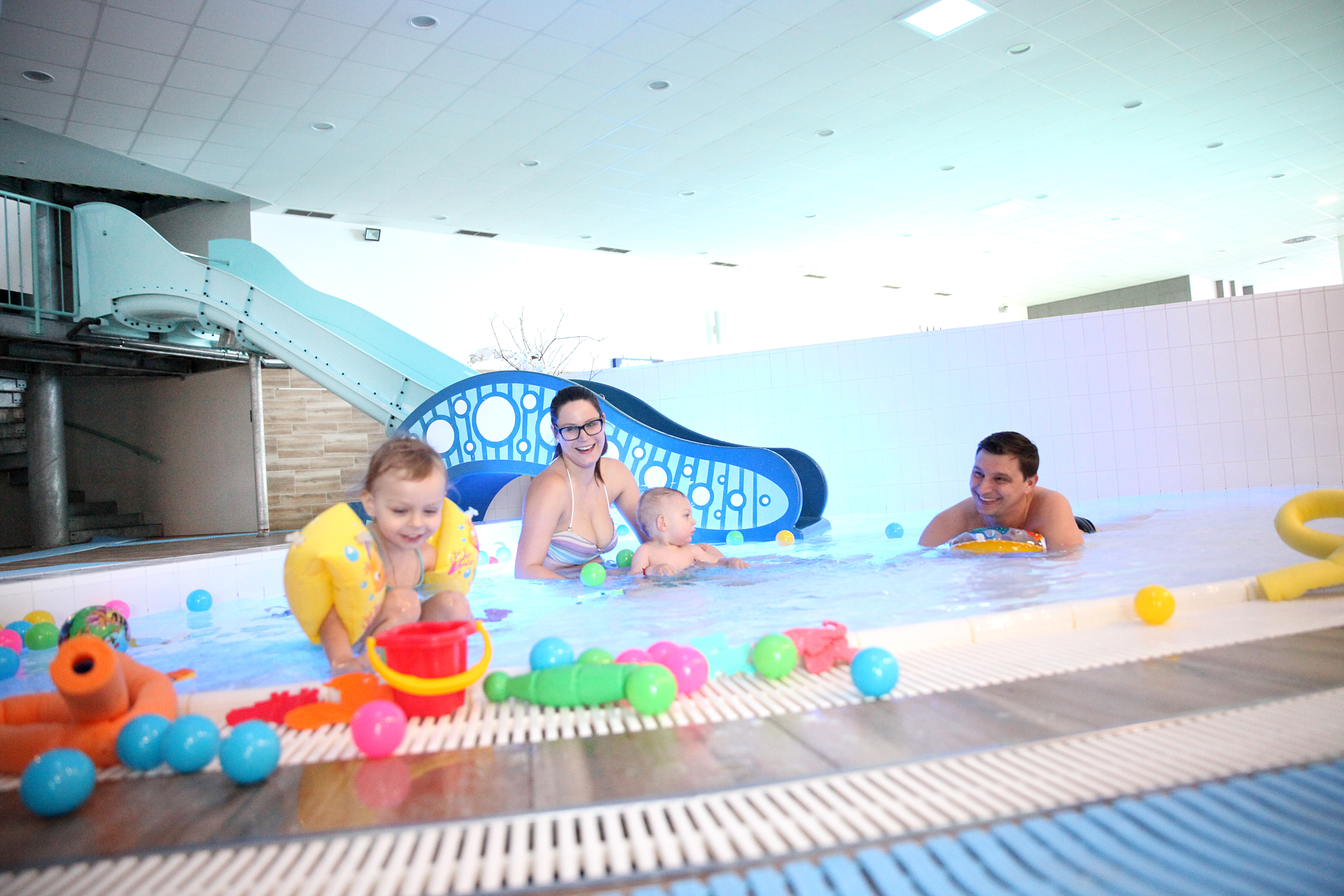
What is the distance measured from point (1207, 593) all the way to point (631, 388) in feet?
18.1

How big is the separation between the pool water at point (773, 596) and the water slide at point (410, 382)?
53 cm

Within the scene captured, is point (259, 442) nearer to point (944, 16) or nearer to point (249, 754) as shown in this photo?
point (944, 16)

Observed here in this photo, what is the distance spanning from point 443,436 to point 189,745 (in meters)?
Answer: 3.81

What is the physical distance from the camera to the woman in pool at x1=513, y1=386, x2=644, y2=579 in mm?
3752

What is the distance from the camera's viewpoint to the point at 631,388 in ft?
24.1

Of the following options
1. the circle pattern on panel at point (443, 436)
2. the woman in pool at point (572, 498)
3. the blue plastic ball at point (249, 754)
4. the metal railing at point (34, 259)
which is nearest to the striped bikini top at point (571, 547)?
the woman in pool at point (572, 498)

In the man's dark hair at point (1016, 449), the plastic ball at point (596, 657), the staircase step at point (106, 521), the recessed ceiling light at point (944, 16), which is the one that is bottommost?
the plastic ball at point (596, 657)

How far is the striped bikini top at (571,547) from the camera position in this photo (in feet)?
12.7

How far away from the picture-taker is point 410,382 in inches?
259

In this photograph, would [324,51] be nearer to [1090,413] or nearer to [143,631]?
[143,631]

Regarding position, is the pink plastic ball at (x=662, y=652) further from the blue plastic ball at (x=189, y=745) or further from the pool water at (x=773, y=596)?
the blue plastic ball at (x=189, y=745)

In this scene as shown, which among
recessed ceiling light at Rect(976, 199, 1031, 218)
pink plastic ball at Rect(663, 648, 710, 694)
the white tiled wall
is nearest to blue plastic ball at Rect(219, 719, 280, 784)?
pink plastic ball at Rect(663, 648, 710, 694)

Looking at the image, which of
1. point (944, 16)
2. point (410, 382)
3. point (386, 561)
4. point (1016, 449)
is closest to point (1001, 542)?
point (1016, 449)

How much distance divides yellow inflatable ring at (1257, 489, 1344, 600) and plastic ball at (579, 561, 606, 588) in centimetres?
244
